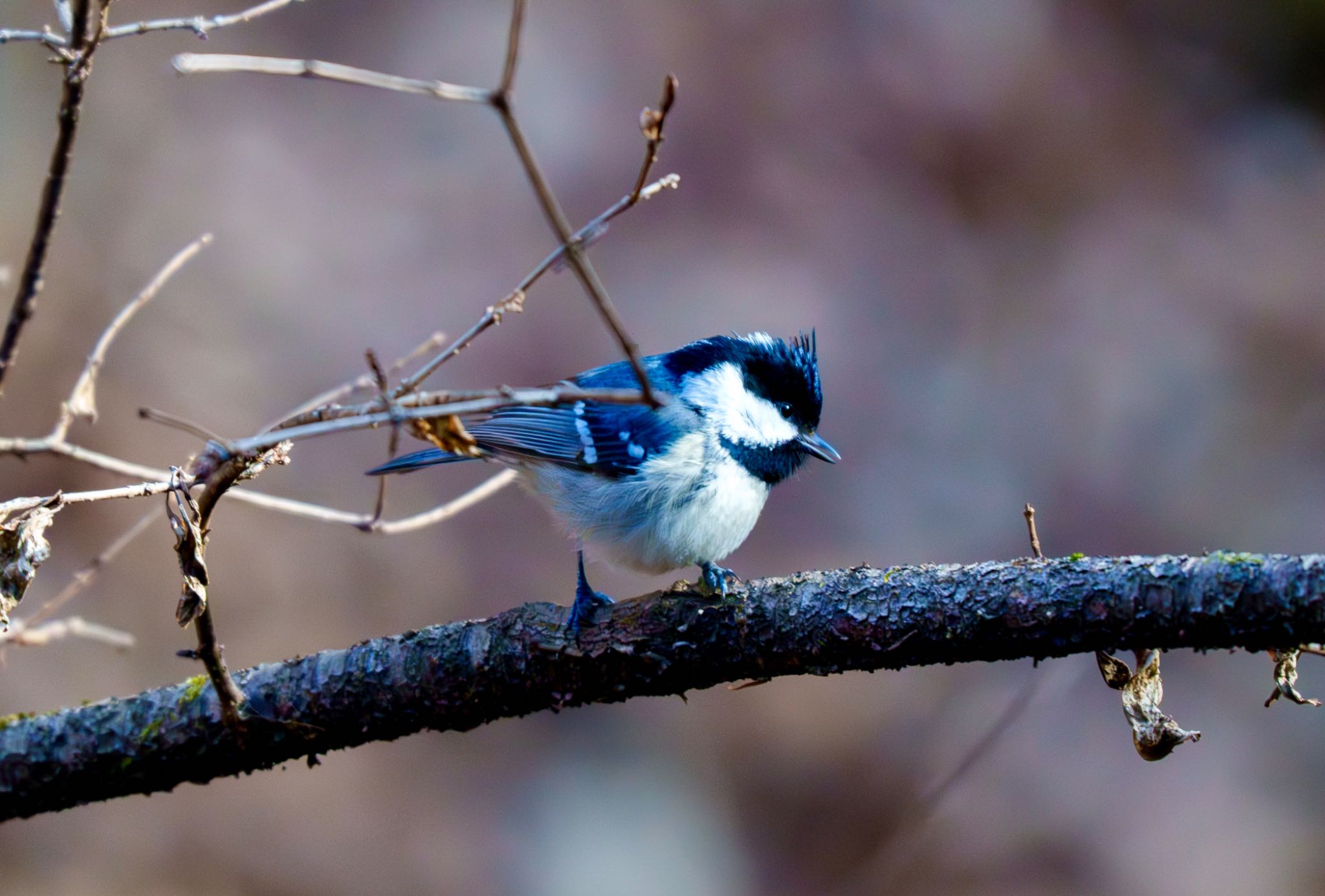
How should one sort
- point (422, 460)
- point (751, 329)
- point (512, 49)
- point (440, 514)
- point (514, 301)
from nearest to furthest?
point (512, 49), point (514, 301), point (440, 514), point (422, 460), point (751, 329)

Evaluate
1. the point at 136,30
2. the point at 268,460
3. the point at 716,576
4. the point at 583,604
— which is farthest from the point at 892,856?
the point at 136,30

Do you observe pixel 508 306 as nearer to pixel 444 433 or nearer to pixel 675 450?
pixel 444 433

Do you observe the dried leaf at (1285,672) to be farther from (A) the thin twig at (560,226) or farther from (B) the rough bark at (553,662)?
(A) the thin twig at (560,226)

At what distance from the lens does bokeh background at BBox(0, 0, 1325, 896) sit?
458 cm

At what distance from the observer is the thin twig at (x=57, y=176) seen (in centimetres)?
130

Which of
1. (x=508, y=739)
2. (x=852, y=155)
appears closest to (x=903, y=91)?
(x=852, y=155)

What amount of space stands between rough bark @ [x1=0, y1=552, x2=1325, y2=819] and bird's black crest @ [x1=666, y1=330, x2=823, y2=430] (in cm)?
92

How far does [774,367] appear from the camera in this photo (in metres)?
3.02

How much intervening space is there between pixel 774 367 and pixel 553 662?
1.25 meters

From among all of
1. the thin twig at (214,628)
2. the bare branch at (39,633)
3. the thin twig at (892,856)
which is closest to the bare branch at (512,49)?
the thin twig at (214,628)

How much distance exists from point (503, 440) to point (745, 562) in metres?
2.54

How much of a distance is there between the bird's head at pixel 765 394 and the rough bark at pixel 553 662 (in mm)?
815

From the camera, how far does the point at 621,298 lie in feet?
18.1

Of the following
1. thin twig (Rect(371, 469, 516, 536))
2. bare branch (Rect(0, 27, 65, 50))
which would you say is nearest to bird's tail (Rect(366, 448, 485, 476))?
thin twig (Rect(371, 469, 516, 536))
